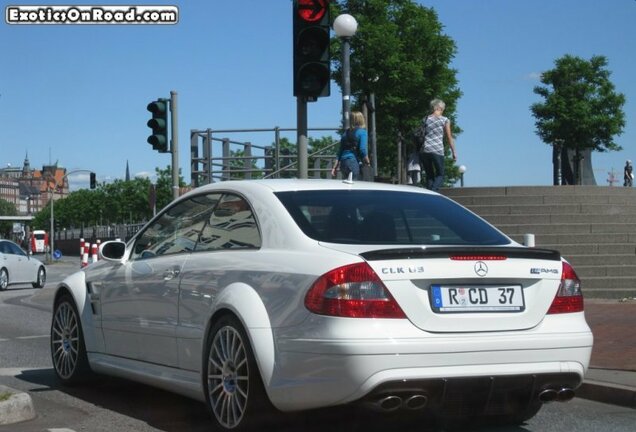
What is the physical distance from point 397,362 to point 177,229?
8.17ft

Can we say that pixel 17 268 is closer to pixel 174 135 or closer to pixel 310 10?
pixel 174 135

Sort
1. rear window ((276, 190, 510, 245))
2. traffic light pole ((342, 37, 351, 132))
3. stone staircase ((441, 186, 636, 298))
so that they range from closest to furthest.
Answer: rear window ((276, 190, 510, 245)) < traffic light pole ((342, 37, 351, 132)) < stone staircase ((441, 186, 636, 298))

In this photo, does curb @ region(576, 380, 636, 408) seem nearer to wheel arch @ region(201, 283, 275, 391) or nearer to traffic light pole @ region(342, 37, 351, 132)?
wheel arch @ region(201, 283, 275, 391)

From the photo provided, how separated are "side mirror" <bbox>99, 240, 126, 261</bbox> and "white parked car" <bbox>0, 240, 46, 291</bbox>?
22.9 m

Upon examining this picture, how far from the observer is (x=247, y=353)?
6039 mm

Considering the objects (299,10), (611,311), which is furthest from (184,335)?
(611,311)

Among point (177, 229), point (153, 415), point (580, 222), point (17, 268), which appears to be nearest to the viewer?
point (153, 415)

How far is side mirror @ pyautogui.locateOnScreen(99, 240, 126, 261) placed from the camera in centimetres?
803

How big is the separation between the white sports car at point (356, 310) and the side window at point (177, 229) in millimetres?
24

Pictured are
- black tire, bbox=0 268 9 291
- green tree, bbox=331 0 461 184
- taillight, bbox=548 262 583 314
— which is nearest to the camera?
taillight, bbox=548 262 583 314

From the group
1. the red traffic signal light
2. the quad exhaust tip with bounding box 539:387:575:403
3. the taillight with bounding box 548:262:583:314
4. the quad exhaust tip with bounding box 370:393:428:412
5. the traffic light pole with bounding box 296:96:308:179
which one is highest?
the red traffic signal light

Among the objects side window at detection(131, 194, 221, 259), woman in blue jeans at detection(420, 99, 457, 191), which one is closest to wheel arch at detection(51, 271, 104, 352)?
side window at detection(131, 194, 221, 259)

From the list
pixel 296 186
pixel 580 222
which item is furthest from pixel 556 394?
pixel 580 222

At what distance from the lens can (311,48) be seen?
11.3 meters
